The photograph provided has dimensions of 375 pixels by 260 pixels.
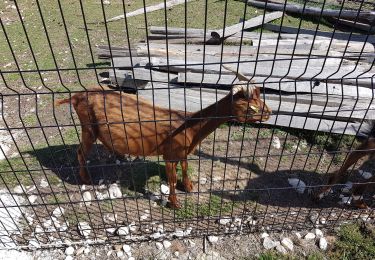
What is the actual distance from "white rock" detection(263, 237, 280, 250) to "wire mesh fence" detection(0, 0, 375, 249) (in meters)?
0.19

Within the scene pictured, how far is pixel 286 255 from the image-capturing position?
13.7 ft

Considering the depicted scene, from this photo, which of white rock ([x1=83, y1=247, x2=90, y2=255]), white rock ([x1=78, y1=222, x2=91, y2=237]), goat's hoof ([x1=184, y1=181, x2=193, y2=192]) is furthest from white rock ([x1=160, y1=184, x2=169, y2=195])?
white rock ([x1=83, y1=247, x2=90, y2=255])

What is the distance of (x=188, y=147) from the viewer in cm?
424

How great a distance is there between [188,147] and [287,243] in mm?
1644

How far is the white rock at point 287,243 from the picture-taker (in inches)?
167

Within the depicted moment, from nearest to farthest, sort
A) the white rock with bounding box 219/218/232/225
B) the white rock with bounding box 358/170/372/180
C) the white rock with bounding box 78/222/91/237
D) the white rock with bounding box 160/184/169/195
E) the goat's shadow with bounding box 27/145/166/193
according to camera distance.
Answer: the white rock with bounding box 78/222/91/237 < the white rock with bounding box 219/218/232/225 < the white rock with bounding box 160/184/169/195 < the goat's shadow with bounding box 27/145/166/193 < the white rock with bounding box 358/170/372/180

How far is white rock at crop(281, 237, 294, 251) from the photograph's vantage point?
4250 millimetres

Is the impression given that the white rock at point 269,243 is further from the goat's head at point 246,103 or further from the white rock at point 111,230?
the white rock at point 111,230

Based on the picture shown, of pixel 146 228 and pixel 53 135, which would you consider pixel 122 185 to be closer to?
pixel 146 228

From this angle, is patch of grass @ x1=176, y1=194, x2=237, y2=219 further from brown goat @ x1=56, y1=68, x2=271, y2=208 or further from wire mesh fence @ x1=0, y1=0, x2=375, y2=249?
brown goat @ x1=56, y1=68, x2=271, y2=208

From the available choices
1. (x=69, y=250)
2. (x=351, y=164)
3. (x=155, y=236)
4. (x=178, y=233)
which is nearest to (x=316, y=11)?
(x=351, y=164)

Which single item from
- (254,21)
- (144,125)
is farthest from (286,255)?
(254,21)

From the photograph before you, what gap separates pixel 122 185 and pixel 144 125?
124 centimetres

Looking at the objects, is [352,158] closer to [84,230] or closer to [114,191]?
[114,191]
